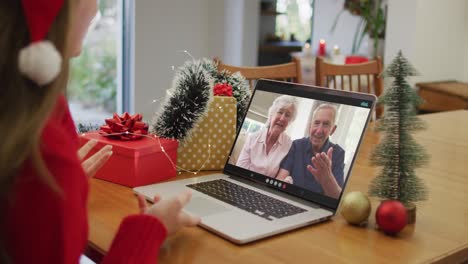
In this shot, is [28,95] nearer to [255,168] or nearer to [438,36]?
[255,168]

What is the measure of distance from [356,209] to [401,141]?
153 mm

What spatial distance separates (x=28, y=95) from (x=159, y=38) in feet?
11.8

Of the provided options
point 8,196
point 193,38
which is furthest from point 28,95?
point 193,38

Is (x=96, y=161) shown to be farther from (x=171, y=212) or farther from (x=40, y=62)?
(x=40, y=62)

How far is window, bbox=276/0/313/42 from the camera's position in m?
4.86

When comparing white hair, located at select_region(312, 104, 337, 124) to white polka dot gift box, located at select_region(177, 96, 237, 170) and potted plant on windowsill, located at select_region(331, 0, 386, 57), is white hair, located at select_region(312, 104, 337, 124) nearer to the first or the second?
white polka dot gift box, located at select_region(177, 96, 237, 170)

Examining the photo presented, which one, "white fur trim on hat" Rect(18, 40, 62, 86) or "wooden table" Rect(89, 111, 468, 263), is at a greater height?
"white fur trim on hat" Rect(18, 40, 62, 86)

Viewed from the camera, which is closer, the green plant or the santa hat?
the santa hat

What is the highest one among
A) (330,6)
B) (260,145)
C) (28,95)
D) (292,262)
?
(330,6)

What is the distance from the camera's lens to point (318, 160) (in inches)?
44.5

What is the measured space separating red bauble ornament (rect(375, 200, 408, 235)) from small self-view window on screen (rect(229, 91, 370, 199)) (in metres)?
0.11

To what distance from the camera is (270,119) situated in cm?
127

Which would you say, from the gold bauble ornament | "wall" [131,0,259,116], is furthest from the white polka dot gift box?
"wall" [131,0,259,116]

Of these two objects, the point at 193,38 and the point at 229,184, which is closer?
the point at 229,184
